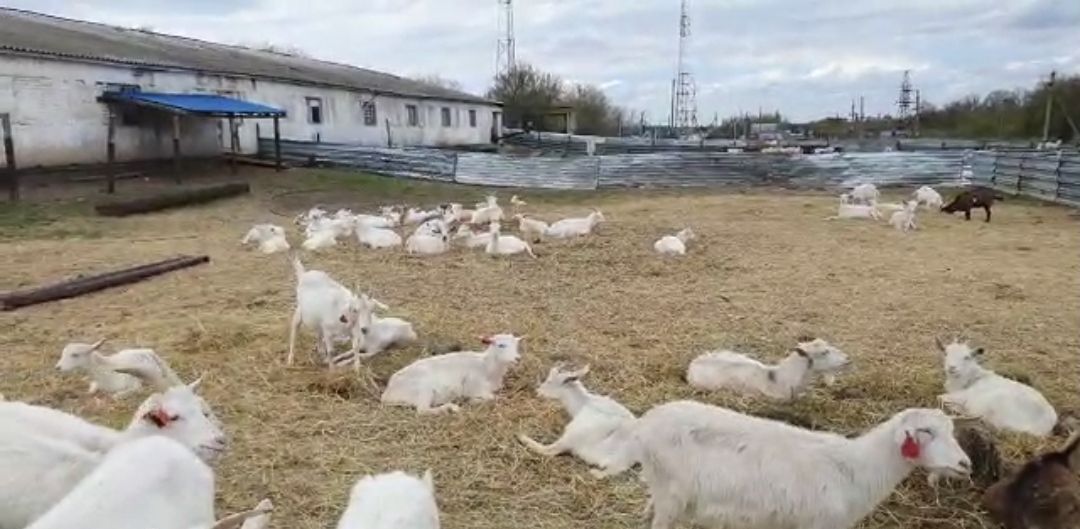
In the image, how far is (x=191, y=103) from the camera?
23781 millimetres

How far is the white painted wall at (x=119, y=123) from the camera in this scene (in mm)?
20734

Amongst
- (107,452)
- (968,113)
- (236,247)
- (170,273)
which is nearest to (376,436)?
(107,452)

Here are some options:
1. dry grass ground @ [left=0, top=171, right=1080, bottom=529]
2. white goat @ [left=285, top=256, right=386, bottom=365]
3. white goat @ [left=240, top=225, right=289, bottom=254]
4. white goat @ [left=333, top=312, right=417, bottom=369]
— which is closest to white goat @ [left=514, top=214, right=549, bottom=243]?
dry grass ground @ [left=0, top=171, right=1080, bottom=529]

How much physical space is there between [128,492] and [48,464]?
65cm

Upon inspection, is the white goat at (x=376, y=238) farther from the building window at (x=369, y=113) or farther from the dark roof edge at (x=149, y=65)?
the building window at (x=369, y=113)

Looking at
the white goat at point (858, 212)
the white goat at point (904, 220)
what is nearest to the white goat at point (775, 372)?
the white goat at point (904, 220)

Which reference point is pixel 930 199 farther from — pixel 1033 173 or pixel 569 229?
pixel 569 229

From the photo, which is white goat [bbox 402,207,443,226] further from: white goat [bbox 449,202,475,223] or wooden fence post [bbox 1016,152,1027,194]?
wooden fence post [bbox 1016,152,1027,194]

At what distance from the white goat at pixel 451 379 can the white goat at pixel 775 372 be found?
1.42 meters

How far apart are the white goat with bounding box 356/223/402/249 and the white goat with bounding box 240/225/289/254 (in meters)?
1.18

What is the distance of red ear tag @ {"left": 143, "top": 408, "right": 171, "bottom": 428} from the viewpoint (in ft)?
13.1

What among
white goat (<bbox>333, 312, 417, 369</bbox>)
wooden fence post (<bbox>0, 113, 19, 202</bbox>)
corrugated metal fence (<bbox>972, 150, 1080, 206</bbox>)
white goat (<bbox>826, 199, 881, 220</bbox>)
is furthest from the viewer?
corrugated metal fence (<bbox>972, 150, 1080, 206</bbox>)

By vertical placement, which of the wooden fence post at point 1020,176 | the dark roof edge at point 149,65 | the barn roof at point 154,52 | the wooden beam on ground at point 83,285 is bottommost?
the wooden beam on ground at point 83,285

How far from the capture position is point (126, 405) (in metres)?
5.82
